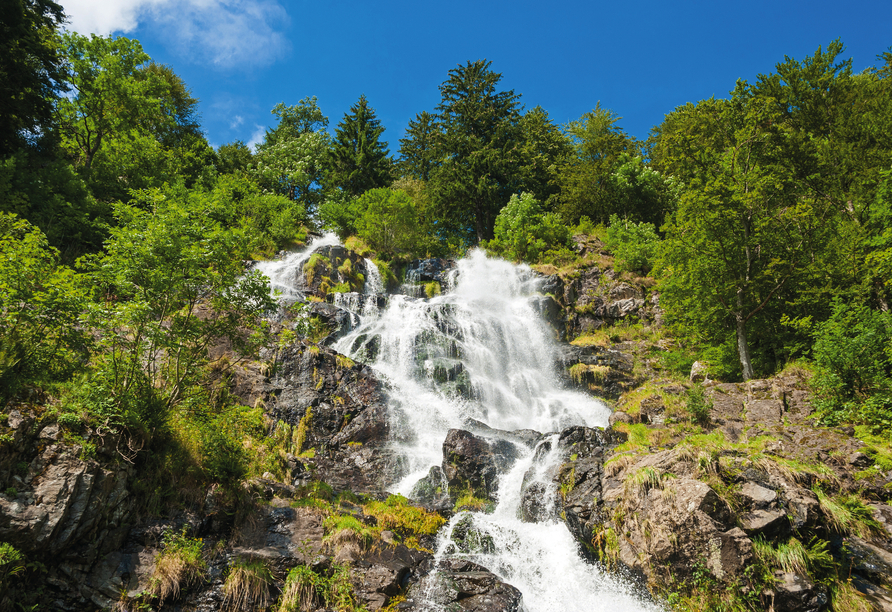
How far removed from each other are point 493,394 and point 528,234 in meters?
13.7

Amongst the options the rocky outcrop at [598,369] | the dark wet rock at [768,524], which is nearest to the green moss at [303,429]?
the rocky outcrop at [598,369]

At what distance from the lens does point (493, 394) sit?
51.9 feet

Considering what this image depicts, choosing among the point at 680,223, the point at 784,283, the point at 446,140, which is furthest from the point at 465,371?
the point at 446,140

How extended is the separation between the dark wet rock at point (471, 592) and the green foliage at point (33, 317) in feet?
21.5

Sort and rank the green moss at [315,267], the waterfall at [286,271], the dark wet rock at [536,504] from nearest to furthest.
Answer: the dark wet rock at [536,504]
the waterfall at [286,271]
the green moss at [315,267]

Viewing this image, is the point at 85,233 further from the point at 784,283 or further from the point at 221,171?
the point at 784,283

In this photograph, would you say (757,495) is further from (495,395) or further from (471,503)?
(495,395)

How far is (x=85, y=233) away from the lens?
56.8ft

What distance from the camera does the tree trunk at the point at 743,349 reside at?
12.5m

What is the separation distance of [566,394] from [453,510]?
862cm

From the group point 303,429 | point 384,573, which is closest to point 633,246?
point 303,429

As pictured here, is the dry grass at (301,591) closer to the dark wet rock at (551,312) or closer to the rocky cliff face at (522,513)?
the rocky cliff face at (522,513)

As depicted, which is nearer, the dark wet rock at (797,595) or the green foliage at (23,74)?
the dark wet rock at (797,595)

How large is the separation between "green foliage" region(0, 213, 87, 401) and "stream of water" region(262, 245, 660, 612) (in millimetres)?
7188
